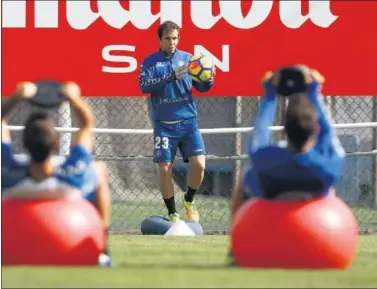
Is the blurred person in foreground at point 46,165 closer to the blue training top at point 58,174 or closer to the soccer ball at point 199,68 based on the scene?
the blue training top at point 58,174

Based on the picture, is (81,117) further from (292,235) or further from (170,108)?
(170,108)

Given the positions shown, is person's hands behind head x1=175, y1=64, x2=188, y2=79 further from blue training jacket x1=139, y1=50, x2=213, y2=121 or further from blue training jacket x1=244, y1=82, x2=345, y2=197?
blue training jacket x1=244, y1=82, x2=345, y2=197

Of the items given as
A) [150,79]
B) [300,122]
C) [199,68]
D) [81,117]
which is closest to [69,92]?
[81,117]

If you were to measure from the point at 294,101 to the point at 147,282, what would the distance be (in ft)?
4.65

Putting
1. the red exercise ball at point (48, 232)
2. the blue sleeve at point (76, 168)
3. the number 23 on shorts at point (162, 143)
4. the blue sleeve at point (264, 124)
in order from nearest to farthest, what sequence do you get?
1. the red exercise ball at point (48, 232)
2. the blue sleeve at point (76, 168)
3. the blue sleeve at point (264, 124)
4. the number 23 on shorts at point (162, 143)

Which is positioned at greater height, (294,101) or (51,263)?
(294,101)

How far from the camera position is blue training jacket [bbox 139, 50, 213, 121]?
12453 millimetres

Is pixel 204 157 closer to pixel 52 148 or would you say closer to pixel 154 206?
pixel 154 206

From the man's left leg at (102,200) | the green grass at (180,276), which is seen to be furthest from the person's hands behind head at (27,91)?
the green grass at (180,276)

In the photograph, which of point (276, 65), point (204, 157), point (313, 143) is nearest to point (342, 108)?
point (276, 65)

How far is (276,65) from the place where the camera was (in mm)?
13781

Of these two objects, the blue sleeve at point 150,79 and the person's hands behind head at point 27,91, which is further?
the blue sleeve at point 150,79

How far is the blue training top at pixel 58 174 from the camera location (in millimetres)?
7223

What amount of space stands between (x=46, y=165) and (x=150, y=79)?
525cm
